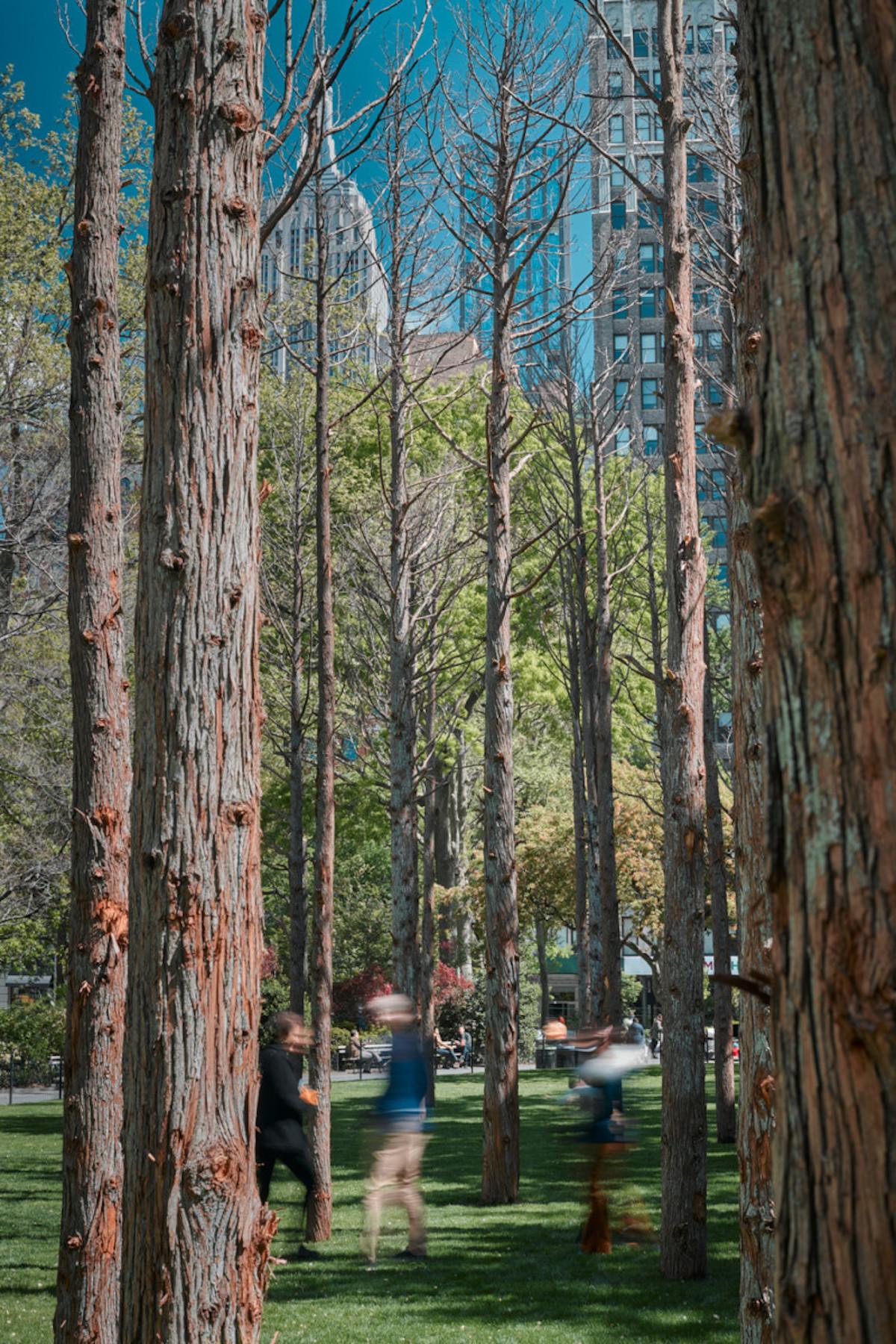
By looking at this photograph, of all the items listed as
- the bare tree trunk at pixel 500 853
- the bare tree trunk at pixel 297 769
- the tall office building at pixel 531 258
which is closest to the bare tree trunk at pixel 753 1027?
the bare tree trunk at pixel 500 853

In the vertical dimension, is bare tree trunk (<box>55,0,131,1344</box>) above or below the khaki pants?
above

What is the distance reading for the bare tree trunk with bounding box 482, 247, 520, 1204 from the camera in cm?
1311

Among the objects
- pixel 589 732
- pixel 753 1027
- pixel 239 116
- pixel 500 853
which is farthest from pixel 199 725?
pixel 589 732

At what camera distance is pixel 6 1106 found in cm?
2625

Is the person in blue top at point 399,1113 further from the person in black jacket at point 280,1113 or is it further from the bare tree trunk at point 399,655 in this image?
the bare tree trunk at point 399,655

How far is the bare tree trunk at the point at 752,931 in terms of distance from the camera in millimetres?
4867

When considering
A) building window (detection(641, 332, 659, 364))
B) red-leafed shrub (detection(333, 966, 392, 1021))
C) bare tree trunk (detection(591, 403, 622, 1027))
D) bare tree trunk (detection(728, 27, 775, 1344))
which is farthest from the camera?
building window (detection(641, 332, 659, 364))

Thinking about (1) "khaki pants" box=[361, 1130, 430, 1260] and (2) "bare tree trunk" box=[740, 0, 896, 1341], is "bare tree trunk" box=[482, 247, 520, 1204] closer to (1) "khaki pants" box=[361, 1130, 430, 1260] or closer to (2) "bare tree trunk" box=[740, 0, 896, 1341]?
(1) "khaki pants" box=[361, 1130, 430, 1260]

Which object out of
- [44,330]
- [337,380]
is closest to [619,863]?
[337,380]

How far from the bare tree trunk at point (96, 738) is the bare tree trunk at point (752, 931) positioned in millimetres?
2842

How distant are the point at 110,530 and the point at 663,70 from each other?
5.47 m

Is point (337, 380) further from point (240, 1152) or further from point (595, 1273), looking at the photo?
point (240, 1152)

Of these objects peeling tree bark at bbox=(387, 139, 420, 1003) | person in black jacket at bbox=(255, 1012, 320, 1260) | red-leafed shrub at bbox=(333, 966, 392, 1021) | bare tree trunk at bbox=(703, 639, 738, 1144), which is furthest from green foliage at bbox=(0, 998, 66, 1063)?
person in black jacket at bbox=(255, 1012, 320, 1260)

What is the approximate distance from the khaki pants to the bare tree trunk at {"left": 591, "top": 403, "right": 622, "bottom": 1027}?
8.09 m
